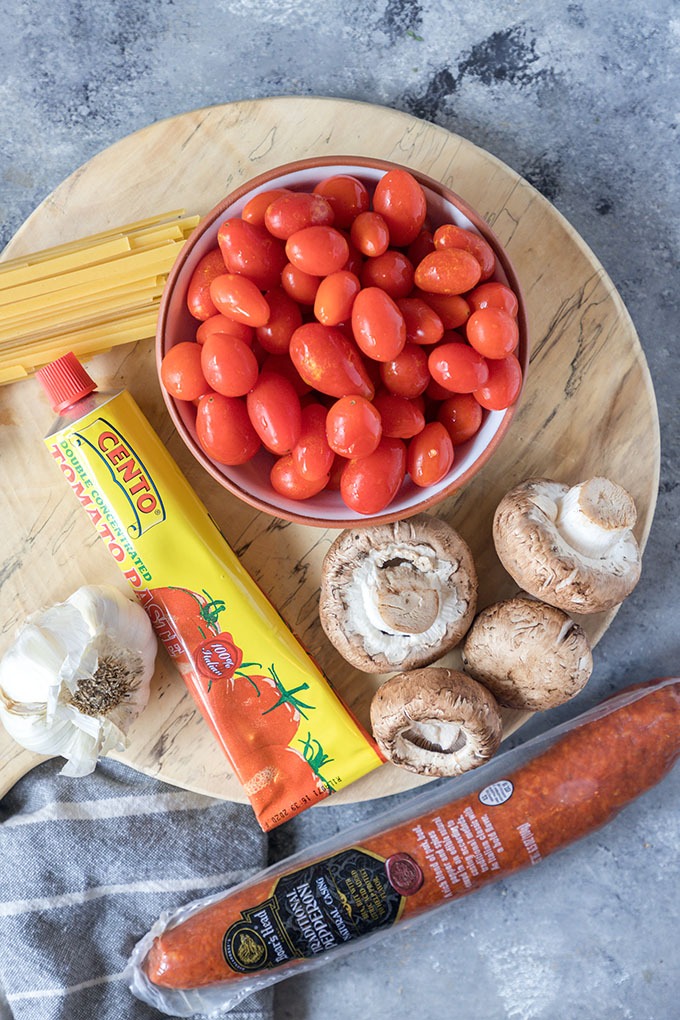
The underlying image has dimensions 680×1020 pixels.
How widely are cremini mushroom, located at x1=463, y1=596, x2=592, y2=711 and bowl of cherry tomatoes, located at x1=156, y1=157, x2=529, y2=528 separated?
0.26 m

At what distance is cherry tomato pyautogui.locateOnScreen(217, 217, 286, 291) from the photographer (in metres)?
1.12

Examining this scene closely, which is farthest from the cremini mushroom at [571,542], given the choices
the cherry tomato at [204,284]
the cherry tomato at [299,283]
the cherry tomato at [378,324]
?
the cherry tomato at [204,284]

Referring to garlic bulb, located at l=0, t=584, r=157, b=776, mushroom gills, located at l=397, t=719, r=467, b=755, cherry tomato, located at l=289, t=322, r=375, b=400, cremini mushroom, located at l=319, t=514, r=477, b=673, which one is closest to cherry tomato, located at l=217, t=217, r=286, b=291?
cherry tomato, located at l=289, t=322, r=375, b=400

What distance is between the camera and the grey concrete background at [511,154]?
1623 millimetres

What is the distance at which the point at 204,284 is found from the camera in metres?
1.18

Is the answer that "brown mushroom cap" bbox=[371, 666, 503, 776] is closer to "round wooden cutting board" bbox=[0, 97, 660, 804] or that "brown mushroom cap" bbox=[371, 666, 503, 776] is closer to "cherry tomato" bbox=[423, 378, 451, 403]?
"round wooden cutting board" bbox=[0, 97, 660, 804]

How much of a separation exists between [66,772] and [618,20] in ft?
5.92

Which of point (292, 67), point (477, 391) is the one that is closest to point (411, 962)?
point (477, 391)

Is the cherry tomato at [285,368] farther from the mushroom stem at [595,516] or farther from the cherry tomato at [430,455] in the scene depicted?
the mushroom stem at [595,516]

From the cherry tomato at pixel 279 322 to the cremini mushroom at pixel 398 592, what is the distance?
0.33 m

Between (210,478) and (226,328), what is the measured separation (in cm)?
34

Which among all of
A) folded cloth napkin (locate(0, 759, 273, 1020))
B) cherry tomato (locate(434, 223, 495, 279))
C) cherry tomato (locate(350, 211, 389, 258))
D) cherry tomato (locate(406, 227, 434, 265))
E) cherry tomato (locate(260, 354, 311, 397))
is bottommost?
folded cloth napkin (locate(0, 759, 273, 1020))

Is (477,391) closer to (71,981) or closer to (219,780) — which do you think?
(219,780)

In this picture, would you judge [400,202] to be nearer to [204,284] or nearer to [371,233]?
[371,233]
